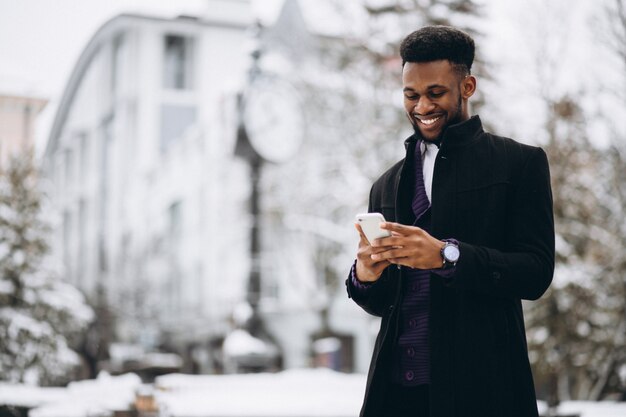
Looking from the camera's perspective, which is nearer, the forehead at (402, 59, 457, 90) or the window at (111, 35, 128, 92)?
the forehead at (402, 59, 457, 90)

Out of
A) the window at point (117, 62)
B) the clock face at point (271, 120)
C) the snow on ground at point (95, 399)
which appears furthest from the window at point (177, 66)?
the snow on ground at point (95, 399)

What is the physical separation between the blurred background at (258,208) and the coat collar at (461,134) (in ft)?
16.0

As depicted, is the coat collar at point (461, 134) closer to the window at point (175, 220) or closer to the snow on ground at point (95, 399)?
the snow on ground at point (95, 399)

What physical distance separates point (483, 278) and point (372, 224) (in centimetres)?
34

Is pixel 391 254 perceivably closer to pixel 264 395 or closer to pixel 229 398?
pixel 229 398

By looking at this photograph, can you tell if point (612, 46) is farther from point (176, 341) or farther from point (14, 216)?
point (176, 341)

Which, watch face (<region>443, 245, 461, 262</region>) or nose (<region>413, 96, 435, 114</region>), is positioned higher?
nose (<region>413, 96, 435, 114</region>)

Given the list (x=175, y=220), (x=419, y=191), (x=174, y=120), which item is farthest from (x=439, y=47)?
(x=174, y=120)

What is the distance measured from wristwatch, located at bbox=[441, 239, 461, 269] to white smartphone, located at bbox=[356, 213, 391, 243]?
16 centimetres

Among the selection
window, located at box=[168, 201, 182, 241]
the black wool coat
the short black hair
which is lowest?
the black wool coat

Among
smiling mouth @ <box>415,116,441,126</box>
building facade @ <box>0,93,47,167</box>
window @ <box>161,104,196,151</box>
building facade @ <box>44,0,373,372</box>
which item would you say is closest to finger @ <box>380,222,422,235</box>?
smiling mouth @ <box>415,116,441,126</box>

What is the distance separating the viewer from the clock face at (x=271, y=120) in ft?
47.6

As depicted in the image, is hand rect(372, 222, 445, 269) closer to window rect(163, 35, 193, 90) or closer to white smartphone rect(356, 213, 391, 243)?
white smartphone rect(356, 213, 391, 243)

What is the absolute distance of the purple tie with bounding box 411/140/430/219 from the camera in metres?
2.85
